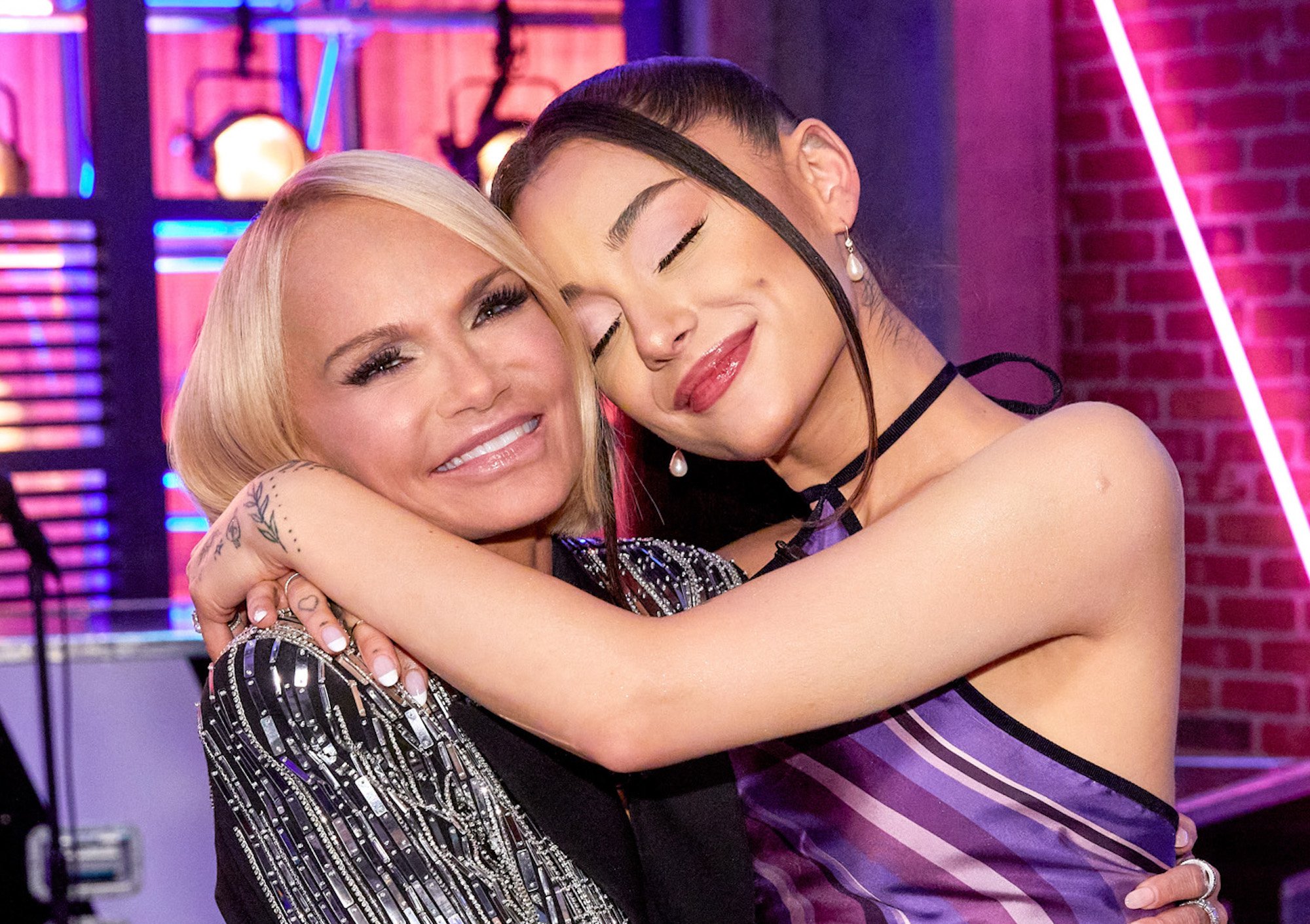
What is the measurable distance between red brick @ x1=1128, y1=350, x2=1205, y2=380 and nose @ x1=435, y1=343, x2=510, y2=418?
7.76ft

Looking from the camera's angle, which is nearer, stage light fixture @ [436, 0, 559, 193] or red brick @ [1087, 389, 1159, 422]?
red brick @ [1087, 389, 1159, 422]

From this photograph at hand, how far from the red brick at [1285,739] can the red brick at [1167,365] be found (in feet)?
2.88

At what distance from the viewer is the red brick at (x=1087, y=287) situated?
340 cm

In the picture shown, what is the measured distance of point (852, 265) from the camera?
1562mm

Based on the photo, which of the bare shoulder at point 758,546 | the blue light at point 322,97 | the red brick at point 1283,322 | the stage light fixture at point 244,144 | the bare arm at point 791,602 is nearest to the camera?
the bare arm at point 791,602

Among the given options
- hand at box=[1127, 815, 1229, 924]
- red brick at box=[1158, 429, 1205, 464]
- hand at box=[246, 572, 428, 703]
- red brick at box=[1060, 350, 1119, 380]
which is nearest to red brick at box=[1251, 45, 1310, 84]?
red brick at box=[1060, 350, 1119, 380]

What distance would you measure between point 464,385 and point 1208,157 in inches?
99.5

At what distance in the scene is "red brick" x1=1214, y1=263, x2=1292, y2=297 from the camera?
126 inches

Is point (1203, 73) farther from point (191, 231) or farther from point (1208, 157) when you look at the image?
point (191, 231)

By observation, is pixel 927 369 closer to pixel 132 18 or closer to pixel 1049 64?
pixel 1049 64

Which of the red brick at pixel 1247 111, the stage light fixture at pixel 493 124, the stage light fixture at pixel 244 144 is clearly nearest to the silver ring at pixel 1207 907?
the red brick at pixel 1247 111

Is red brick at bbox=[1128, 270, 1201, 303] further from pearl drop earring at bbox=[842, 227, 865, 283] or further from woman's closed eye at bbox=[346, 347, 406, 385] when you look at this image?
woman's closed eye at bbox=[346, 347, 406, 385]

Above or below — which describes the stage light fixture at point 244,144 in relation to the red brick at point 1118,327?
above

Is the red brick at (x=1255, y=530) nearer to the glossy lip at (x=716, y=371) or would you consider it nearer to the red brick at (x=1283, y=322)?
the red brick at (x=1283, y=322)
